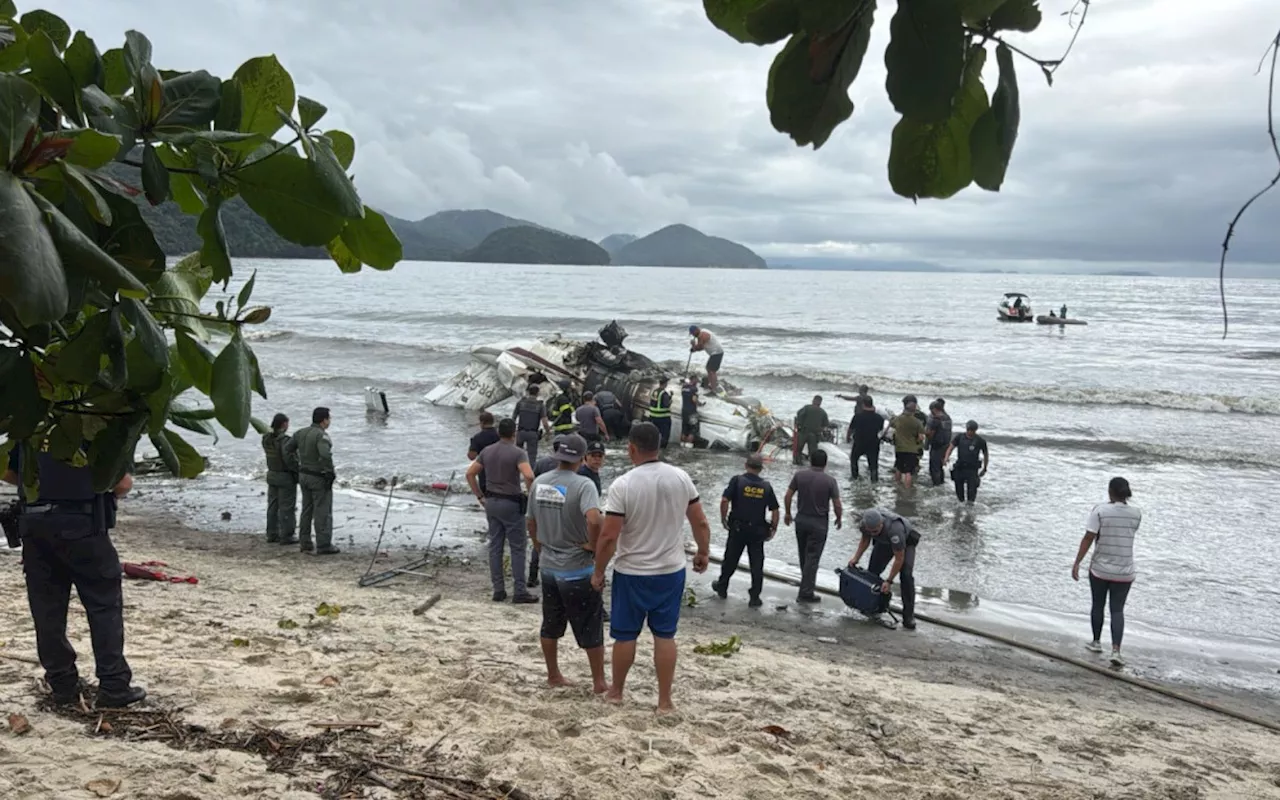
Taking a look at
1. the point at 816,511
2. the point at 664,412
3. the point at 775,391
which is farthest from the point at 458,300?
the point at 816,511

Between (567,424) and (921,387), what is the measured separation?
70.4ft

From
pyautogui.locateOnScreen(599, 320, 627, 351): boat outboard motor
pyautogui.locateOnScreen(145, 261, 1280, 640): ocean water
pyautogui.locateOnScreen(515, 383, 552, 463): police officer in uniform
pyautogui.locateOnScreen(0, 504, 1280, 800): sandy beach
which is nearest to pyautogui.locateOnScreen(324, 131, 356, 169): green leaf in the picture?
pyautogui.locateOnScreen(0, 504, 1280, 800): sandy beach

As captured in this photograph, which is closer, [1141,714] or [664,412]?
[1141,714]

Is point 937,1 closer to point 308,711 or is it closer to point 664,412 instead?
point 308,711

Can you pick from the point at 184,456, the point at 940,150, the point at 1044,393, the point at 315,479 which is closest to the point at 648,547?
the point at 184,456

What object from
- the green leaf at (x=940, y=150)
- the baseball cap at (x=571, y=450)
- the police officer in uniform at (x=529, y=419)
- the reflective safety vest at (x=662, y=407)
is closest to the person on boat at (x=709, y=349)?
the reflective safety vest at (x=662, y=407)

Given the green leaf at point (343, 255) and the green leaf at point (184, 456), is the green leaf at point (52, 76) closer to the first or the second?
the green leaf at point (343, 255)

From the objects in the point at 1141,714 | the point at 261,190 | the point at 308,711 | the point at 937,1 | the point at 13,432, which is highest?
the point at 937,1

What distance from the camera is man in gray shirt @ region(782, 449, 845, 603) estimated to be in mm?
9359

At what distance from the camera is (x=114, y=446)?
1964mm

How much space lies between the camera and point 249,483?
47.3 ft

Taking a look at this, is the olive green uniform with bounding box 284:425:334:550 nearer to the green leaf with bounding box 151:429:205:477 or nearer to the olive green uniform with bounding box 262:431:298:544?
the olive green uniform with bounding box 262:431:298:544

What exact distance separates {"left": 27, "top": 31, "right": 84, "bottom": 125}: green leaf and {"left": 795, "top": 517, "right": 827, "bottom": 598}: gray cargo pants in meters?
8.40

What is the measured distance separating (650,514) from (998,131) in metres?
4.24
